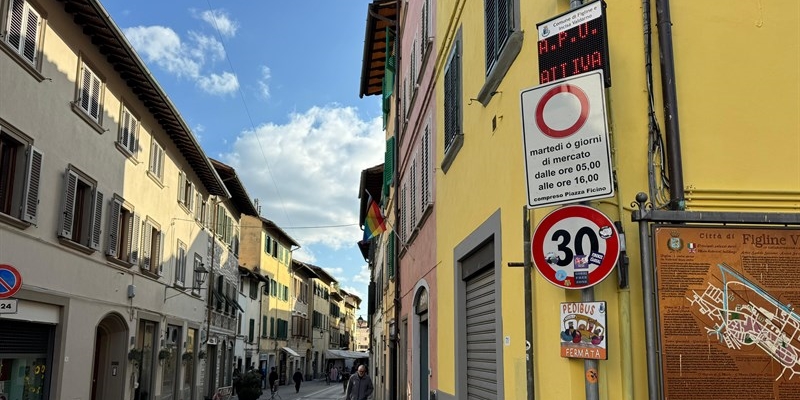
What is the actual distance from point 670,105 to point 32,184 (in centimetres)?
1176

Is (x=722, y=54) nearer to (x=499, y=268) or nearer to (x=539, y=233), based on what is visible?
(x=539, y=233)

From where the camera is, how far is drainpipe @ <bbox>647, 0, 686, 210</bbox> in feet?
14.8

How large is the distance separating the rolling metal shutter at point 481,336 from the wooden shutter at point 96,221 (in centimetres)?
1073

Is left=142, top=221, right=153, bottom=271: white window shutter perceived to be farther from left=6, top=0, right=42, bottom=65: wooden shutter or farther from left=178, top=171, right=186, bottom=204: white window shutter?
left=6, top=0, right=42, bottom=65: wooden shutter

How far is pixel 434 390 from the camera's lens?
406 inches

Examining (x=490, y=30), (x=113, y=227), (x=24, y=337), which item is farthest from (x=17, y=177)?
(x=490, y=30)


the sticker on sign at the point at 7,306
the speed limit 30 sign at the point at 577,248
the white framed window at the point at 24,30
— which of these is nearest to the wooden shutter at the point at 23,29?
the white framed window at the point at 24,30

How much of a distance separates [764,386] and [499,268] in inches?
97.0

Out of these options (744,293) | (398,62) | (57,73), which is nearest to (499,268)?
(744,293)

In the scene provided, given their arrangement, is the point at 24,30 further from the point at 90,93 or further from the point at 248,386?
the point at 248,386

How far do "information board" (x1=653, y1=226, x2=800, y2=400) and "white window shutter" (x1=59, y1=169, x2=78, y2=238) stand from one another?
42.0 feet

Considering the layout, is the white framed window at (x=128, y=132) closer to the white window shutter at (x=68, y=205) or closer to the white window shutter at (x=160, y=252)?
the white window shutter at (x=68, y=205)

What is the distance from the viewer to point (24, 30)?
12438mm

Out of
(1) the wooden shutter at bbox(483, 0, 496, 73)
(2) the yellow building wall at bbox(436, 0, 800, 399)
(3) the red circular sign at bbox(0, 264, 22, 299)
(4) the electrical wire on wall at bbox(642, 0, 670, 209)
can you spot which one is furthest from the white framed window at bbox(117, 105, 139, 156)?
(4) the electrical wire on wall at bbox(642, 0, 670, 209)
